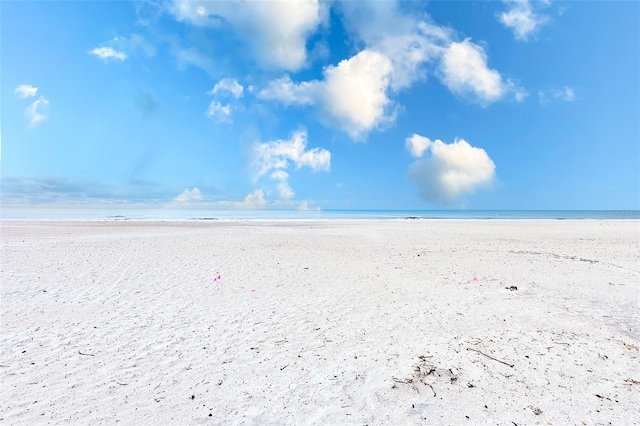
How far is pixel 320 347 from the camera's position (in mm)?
6055

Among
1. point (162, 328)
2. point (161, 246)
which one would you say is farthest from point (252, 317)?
point (161, 246)

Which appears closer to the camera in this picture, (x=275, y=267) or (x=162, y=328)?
A: (x=162, y=328)

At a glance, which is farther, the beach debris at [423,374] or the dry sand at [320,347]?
the beach debris at [423,374]

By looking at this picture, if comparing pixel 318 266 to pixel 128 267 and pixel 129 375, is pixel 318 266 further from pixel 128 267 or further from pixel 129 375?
pixel 129 375

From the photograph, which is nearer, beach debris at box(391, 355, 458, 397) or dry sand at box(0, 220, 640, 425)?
dry sand at box(0, 220, 640, 425)

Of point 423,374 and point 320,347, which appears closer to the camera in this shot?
point 423,374

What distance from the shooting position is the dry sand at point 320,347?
4293mm

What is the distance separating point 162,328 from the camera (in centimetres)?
711

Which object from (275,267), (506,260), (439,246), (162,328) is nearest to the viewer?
(162,328)

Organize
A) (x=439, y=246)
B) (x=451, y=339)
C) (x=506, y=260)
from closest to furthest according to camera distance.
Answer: (x=451, y=339) → (x=506, y=260) → (x=439, y=246)

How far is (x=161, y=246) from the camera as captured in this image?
2012 centimetres

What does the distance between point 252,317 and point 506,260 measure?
483 inches

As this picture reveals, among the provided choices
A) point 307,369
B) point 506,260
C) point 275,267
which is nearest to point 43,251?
point 275,267

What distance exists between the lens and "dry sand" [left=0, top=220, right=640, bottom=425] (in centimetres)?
429
